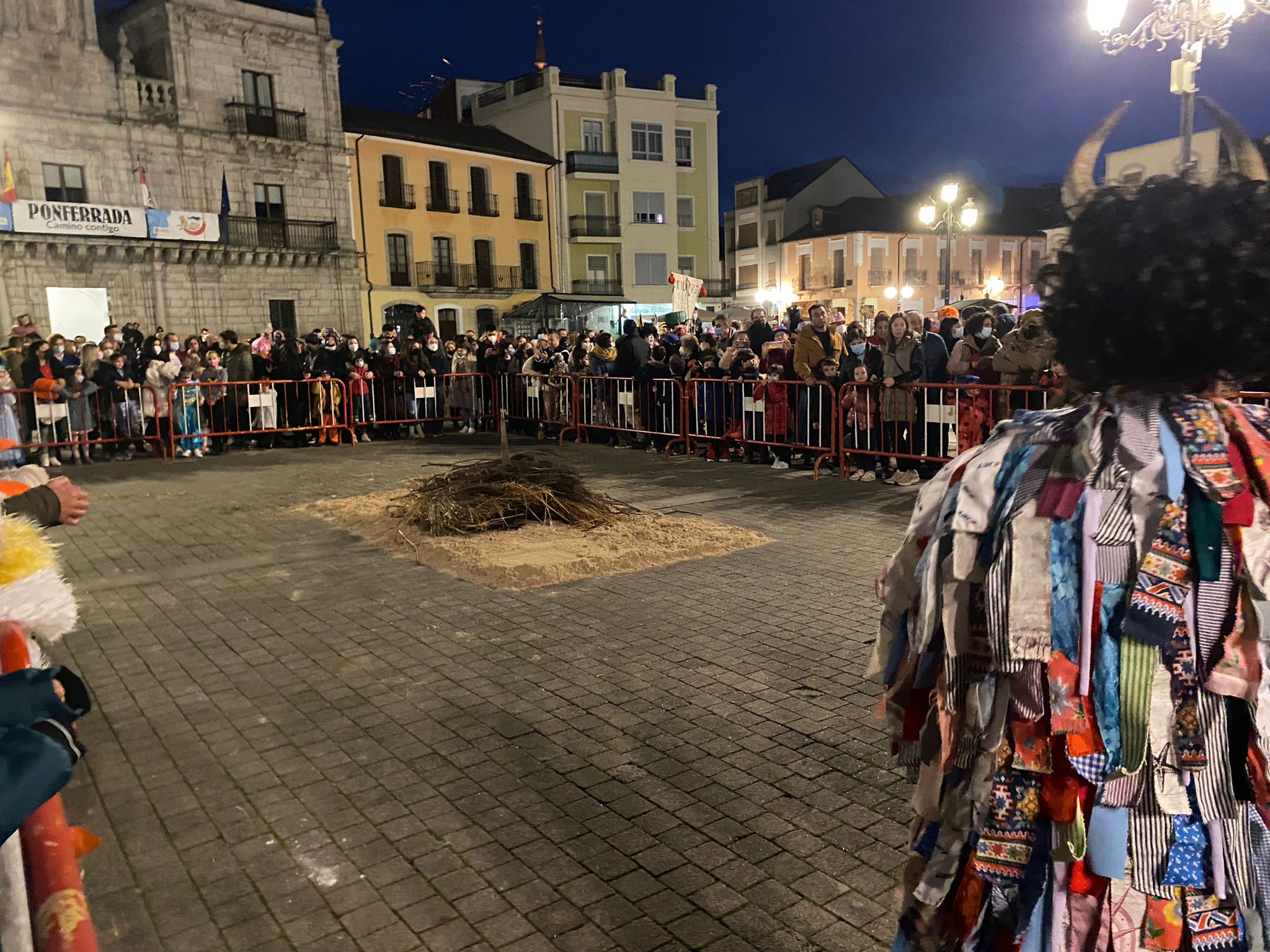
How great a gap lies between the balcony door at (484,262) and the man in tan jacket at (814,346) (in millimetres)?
32621

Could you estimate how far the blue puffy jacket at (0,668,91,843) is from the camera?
1416mm

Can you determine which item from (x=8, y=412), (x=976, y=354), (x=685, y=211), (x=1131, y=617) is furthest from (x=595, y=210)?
(x=1131, y=617)

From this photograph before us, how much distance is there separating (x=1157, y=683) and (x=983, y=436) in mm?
8407

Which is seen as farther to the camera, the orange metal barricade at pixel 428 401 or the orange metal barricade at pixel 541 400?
the orange metal barricade at pixel 428 401

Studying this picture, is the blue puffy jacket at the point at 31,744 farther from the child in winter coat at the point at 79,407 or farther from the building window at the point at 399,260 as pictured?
the building window at the point at 399,260

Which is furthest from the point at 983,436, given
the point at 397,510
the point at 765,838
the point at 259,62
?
the point at 259,62

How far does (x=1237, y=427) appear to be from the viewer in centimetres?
185

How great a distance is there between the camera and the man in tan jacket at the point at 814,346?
12.0 m

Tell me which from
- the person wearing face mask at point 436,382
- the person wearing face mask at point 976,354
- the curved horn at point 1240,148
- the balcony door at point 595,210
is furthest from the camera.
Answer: the balcony door at point 595,210

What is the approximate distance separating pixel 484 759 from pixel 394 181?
3914 cm

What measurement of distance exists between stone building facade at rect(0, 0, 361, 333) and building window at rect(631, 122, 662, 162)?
56.4ft

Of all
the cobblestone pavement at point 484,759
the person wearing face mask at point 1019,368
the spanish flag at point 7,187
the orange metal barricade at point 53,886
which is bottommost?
the cobblestone pavement at point 484,759

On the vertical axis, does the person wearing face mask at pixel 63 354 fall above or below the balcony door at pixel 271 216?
below

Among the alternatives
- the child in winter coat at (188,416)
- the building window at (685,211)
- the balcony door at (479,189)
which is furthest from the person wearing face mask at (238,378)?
the building window at (685,211)
